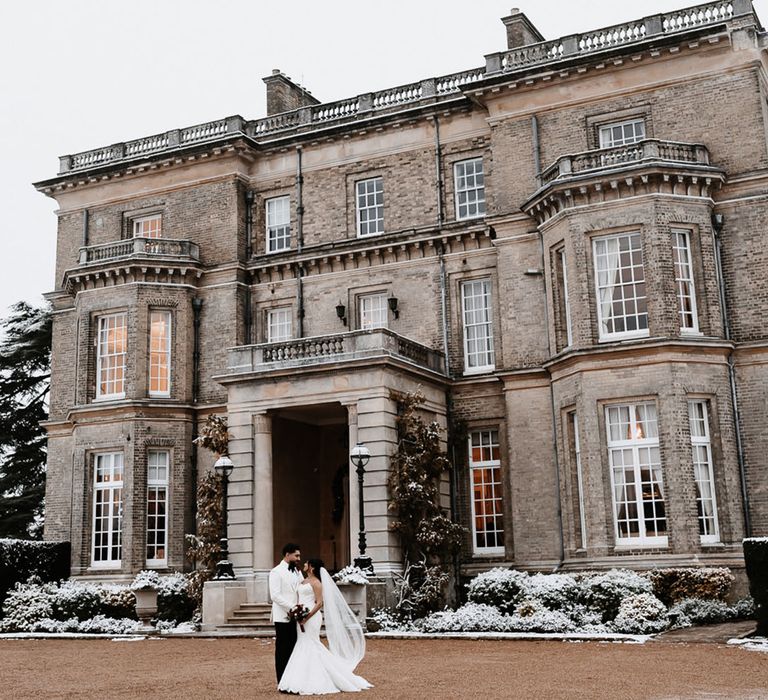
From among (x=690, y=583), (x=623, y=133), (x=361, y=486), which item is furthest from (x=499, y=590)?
(x=623, y=133)

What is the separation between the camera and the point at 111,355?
2922 cm

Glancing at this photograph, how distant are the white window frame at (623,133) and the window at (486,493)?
837cm

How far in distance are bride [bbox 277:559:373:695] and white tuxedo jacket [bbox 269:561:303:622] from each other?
10cm

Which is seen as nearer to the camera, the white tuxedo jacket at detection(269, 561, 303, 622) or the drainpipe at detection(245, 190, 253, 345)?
the white tuxedo jacket at detection(269, 561, 303, 622)

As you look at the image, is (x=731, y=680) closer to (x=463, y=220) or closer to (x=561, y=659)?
(x=561, y=659)

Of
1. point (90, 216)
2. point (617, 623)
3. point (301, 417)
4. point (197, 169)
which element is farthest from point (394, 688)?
point (90, 216)

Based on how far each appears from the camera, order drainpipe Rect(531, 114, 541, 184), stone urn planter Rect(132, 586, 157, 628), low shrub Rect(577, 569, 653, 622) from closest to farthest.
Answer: low shrub Rect(577, 569, 653, 622) → stone urn planter Rect(132, 586, 157, 628) → drainpipe Rect(531, 114, 541, 184)

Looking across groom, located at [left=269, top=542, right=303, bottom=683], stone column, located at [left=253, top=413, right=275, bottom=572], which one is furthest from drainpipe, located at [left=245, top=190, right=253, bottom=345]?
groom, located at [left=269, top=542, right=303, bottom=683]

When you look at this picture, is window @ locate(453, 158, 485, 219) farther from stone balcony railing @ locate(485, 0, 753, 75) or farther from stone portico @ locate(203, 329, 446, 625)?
stone portico @ locate(203, 329, 446, 625)

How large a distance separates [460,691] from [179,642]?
10551 mm

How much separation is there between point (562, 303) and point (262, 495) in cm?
904

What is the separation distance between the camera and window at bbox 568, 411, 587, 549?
22.7 m

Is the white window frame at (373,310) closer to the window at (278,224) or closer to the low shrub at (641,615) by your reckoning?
the window at (278,224)

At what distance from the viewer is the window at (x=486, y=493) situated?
25.6 meters
